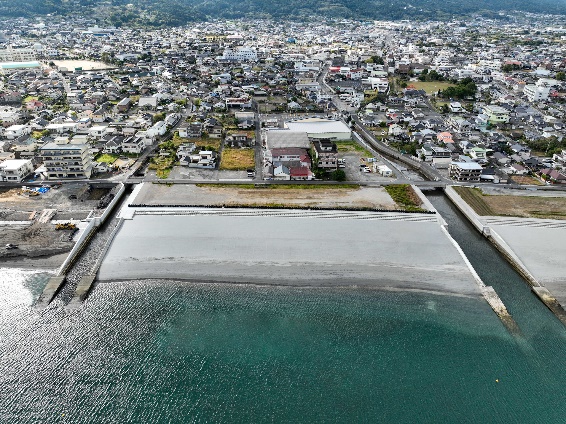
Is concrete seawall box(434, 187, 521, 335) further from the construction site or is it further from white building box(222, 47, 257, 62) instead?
white building box(222, 47, 257, 62)

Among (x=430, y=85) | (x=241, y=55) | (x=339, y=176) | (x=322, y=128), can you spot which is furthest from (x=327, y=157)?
(x=241, y=55)

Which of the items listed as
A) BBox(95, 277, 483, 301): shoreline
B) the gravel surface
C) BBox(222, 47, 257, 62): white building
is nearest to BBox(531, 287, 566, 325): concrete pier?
BBox(95, 277, 483, 301): shoreline

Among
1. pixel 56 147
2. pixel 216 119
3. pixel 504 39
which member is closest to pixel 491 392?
pixel 56 147

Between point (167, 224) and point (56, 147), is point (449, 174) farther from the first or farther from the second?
point (56, 147)

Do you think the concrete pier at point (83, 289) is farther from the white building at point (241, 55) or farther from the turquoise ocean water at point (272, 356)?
the white building at point (241, 55)

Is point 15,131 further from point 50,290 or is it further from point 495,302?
point 495,302

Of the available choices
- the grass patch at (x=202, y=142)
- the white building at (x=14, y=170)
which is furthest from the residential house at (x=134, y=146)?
the white building at (x=14, y=170)
